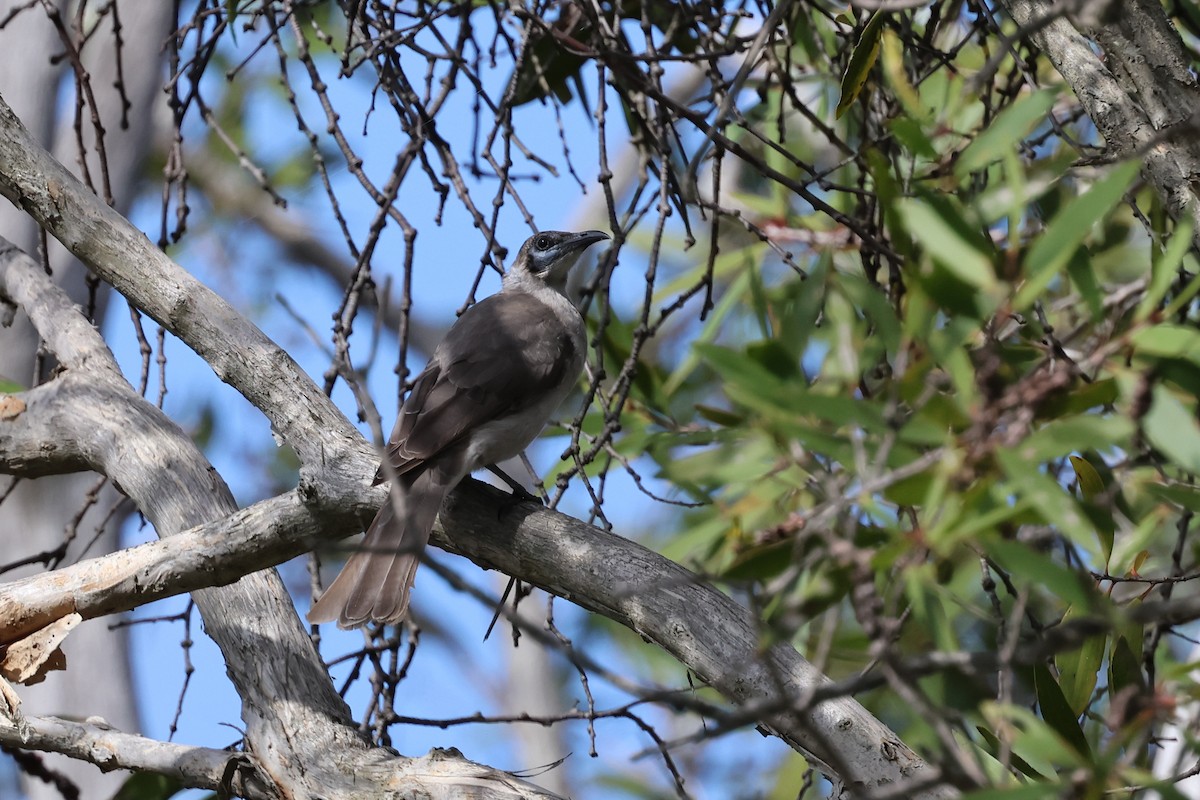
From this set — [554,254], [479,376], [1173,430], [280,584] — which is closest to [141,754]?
[280,584]

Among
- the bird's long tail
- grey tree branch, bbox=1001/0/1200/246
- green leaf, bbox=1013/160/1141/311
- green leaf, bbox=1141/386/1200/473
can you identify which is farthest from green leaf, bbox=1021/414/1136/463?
the bird's long tail

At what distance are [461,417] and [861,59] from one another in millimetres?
1668

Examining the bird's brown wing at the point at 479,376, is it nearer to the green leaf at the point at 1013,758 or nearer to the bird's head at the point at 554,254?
the bird's head at the point at 554,254

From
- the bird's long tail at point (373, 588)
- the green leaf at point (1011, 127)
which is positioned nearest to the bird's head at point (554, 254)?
the bird's long tail at point (373, 588)

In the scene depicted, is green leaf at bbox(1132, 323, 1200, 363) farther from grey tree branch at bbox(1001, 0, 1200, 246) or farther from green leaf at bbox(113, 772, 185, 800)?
green leaf at bbox(113, 772, 185, 800)

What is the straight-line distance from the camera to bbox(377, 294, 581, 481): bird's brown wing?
374 cm

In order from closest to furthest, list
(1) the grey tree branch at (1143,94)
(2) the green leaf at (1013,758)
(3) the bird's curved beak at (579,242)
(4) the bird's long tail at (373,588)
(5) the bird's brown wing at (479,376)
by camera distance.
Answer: (1) the grey tree branch at (1143,94) < (2) the green leaf at (1013,758) < (4) the bird's long tail at (373,588) < (5) the bird's brown wing at (479,376) < (3) the bird's curved beak at (579,242)

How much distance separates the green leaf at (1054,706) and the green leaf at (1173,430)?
4.00 feet

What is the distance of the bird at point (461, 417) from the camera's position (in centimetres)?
330

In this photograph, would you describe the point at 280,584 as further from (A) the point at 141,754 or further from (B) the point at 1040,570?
(B) the point at 1040,570

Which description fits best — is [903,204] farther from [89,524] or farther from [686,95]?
[686,95]

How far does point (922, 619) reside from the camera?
1672 mm

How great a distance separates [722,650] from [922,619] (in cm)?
90

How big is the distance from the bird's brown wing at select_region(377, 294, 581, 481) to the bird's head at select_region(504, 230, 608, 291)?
0.77 m
